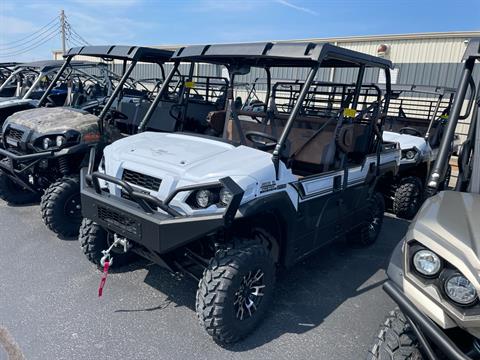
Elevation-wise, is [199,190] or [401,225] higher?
[199,190]

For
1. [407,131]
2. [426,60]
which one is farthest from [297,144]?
[426,60]

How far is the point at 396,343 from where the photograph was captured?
1.88 m

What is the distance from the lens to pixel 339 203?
356cm

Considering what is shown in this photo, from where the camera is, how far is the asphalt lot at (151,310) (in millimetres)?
2568

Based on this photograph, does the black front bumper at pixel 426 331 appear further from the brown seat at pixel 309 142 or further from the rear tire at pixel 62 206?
the rear tire at pixel 62 206

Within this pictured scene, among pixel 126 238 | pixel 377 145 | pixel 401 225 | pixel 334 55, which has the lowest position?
pixel 401 225

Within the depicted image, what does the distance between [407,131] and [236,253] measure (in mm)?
5698

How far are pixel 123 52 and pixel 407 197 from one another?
13.7 ft

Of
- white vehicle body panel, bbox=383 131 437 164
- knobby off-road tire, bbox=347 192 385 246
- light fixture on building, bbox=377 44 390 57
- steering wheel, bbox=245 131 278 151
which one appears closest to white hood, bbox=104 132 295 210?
steering wheel, bbox=245 131 278 151

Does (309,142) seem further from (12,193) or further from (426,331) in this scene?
(12,193)

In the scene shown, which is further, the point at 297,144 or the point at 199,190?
the point at 297,144

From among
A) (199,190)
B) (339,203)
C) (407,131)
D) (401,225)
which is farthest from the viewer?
(407,131)

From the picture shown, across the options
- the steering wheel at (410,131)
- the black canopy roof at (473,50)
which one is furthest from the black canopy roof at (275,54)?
the steering wheel at (410,131)

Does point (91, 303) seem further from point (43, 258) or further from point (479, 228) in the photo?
point (479, 228)
